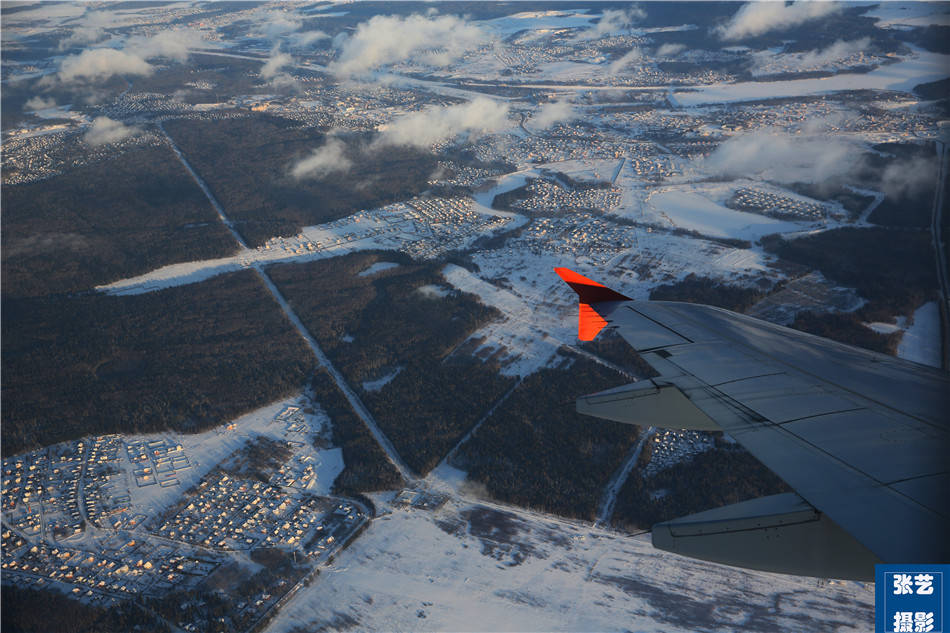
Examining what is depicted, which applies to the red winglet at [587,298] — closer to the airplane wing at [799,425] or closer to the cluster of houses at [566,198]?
the airplane wing at [799,425]

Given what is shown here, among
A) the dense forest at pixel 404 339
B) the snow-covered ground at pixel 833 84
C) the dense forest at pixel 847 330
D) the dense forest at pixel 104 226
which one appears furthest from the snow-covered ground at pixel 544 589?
the snow-covered ground at pixel 833 84

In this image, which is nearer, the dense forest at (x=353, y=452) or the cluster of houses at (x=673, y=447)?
the cluster of houses at (x=673, y=447)

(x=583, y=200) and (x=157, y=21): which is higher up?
(x=157, y=21)

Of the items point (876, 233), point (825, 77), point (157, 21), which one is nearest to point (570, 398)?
point (876, 233)

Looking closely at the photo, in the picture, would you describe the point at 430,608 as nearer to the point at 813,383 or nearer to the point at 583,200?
the point at 813,383

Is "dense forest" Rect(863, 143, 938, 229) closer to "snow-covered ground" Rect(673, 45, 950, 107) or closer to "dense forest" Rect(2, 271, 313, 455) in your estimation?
"snow-covered ground" Rect(673, 45, 950, 107)

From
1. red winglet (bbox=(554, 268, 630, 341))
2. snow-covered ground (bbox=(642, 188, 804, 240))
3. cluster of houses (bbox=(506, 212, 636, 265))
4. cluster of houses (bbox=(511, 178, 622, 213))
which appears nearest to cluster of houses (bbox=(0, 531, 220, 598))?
red winglet (bbox=(554, 268, 630, 341))
